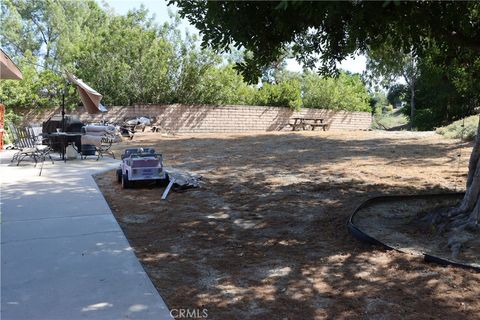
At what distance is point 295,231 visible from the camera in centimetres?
552

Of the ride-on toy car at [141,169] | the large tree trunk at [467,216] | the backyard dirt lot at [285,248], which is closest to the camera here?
the backyard dirt lot at [285,248]

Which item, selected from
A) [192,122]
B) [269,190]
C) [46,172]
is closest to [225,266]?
[269,190]

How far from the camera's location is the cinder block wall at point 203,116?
2119 cm

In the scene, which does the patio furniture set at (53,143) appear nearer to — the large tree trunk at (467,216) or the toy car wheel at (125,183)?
the toy car wheel at (125,183)

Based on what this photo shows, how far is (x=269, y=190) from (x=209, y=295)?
4274 mm

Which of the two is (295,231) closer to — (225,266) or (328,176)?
(225,266)

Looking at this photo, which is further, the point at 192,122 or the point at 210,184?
the point at 192,122

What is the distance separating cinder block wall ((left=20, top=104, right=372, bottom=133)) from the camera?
2119cm

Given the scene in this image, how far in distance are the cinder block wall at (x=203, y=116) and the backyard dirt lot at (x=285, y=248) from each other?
12.1 m

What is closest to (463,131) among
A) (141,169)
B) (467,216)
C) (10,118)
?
(467,216)

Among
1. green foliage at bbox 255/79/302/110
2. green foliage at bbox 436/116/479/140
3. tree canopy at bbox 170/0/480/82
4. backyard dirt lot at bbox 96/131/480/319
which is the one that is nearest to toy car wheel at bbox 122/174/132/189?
backyard dirt lot at bbox 96/131/480/319

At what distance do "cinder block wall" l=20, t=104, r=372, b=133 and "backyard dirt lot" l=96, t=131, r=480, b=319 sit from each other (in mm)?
12130

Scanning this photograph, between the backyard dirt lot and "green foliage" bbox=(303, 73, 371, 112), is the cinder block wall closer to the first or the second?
"green foliage" bbox=(303, 73, 371, 112)

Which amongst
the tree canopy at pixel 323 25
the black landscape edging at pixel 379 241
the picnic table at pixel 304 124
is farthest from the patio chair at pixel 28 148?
the picnic table at pixel 304 124
